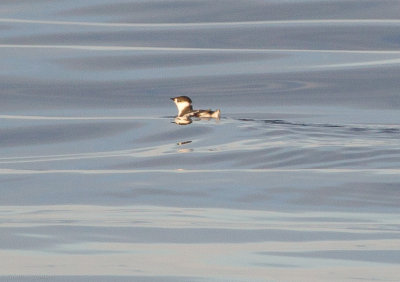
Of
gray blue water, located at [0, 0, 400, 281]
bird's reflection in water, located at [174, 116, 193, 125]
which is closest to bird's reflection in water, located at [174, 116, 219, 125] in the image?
bird's reflection in water, located at [174, 116, 193, 125]

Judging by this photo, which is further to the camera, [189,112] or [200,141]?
[189,112]

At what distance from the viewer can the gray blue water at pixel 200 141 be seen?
813cm

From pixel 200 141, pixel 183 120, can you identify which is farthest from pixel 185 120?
pixel 200 141

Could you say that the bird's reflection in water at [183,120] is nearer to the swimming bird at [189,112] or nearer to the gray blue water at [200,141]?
the swimming bird at [189,112]

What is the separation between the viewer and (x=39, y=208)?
999 centimetres

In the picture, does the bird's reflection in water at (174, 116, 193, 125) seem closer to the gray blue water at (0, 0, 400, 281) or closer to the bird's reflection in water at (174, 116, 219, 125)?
the bird's reflection in water at (174, 116, 219, 125)

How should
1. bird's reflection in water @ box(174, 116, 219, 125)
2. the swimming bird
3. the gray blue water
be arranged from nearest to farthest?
the gray blue water, the swimming bird, bird's reflection in water @ box(174, 116, 219, 125)

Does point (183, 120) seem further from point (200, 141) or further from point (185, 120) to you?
point (200, 141)

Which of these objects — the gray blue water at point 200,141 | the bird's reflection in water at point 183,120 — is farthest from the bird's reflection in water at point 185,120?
the gray blue water at point 200,141

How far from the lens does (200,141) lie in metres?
14.2

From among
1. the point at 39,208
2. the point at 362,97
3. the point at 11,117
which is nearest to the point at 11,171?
the point at 39,208

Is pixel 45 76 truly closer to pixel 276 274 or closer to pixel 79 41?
pixel 79 41

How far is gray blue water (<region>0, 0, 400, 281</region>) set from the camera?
26.7ft

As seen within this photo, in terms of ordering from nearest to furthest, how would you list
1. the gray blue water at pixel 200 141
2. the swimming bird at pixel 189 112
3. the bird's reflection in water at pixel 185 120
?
the gray blue water at pixel 200 141 < the swimming bird at pixel 189 112 < the bird's reflection in water at pixel 185 120
